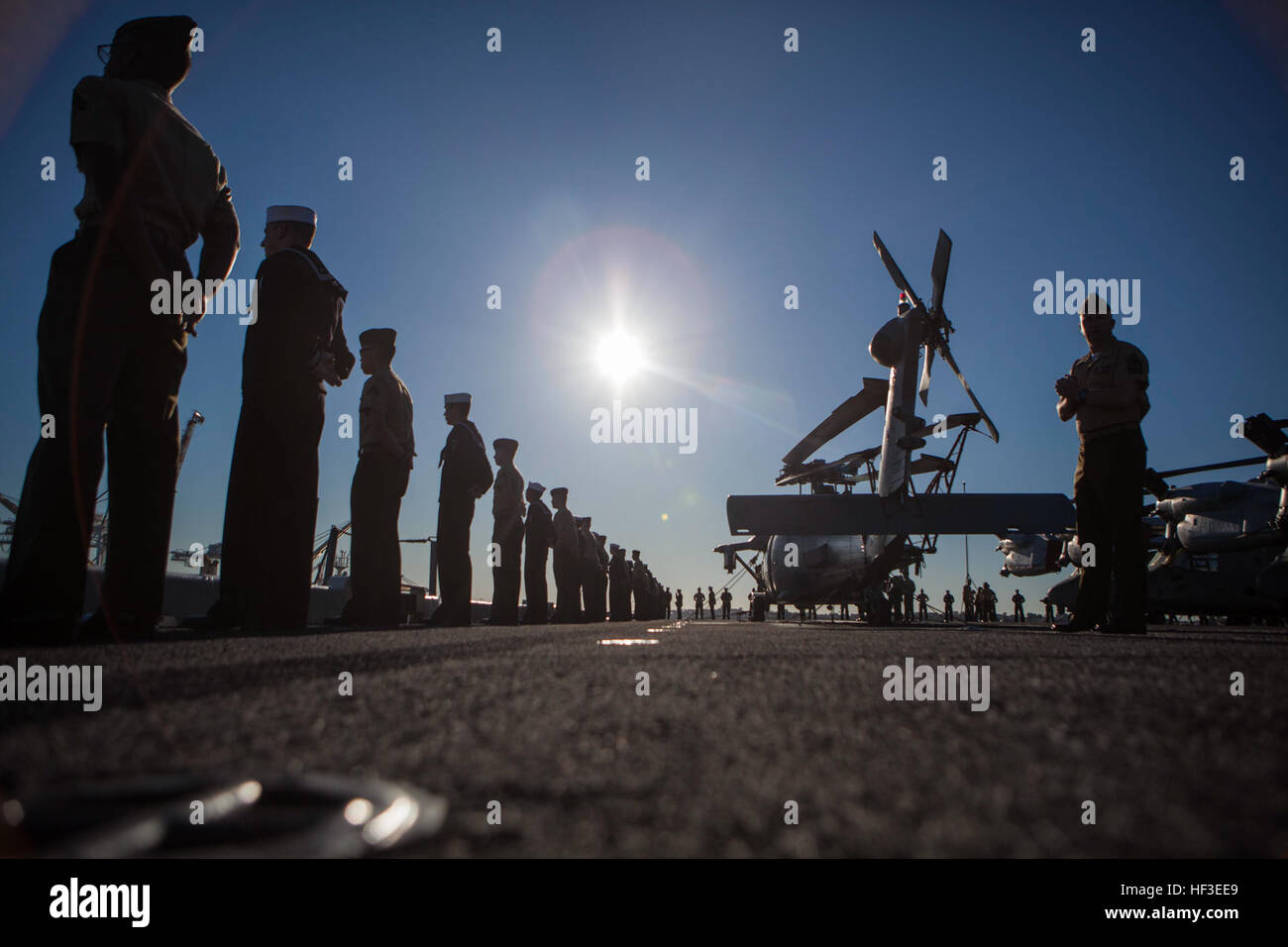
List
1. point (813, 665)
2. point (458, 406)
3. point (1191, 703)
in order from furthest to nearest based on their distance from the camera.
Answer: point (458, 406), point (813, 665), point (1191, 703)

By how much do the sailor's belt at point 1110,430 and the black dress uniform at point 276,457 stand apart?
4.20 m

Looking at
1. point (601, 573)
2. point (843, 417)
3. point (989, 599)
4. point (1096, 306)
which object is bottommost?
point (989, 599)

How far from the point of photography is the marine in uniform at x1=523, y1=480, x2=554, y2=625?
32.1 ft

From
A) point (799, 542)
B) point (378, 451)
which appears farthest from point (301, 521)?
point (799, 542)

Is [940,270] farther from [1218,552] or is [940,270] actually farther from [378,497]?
[378,497]

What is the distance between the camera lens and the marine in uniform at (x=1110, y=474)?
3.89 metres

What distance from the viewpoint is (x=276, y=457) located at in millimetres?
3535

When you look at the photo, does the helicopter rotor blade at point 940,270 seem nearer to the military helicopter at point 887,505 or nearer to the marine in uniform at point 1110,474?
the military helicopter at point 887,505

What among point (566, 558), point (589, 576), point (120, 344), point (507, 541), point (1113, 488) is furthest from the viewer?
point (589, 576)

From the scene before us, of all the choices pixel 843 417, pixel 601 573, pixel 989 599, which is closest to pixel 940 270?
pixel 843 417

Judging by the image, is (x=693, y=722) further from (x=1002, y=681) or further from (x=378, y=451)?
(x=378, y=451)
